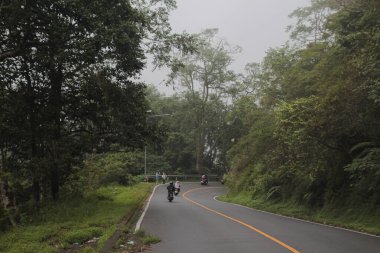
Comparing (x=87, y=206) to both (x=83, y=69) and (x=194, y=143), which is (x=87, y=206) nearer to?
(x=83, y=69)

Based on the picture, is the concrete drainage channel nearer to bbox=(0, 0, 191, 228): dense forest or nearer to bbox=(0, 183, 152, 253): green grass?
bbox=(0, 183, 152, 253): green grass

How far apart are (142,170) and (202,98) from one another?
16830 mm

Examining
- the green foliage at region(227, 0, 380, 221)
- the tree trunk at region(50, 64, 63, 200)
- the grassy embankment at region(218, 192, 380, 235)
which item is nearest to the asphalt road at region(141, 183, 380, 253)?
the grassy embankment at region(218, 192, 380, 235)

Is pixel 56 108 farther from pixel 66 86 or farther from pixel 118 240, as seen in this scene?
pixel 118 240

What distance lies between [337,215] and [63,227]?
36.1 ft

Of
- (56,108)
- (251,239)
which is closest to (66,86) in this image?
(56,108)

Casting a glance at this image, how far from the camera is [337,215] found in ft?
62.0

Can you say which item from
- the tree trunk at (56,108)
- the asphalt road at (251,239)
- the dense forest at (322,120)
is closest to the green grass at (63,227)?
the asphalt road at (251,239)

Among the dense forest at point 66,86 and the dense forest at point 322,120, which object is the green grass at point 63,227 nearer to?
the dense forest at point 66,86

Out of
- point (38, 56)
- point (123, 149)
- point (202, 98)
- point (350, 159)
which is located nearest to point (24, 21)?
point (38, 56)

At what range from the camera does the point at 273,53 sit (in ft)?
133

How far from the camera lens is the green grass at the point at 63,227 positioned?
1177 cm

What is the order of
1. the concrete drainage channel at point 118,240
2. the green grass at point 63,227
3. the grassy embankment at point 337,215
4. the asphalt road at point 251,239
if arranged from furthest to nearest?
the grassy embankment at point 337,215, the green grass at point 63,227, the concrete drainage channel at point 118,240, the asphalt road at point 251,239

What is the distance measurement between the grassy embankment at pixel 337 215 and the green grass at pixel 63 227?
792 cm
